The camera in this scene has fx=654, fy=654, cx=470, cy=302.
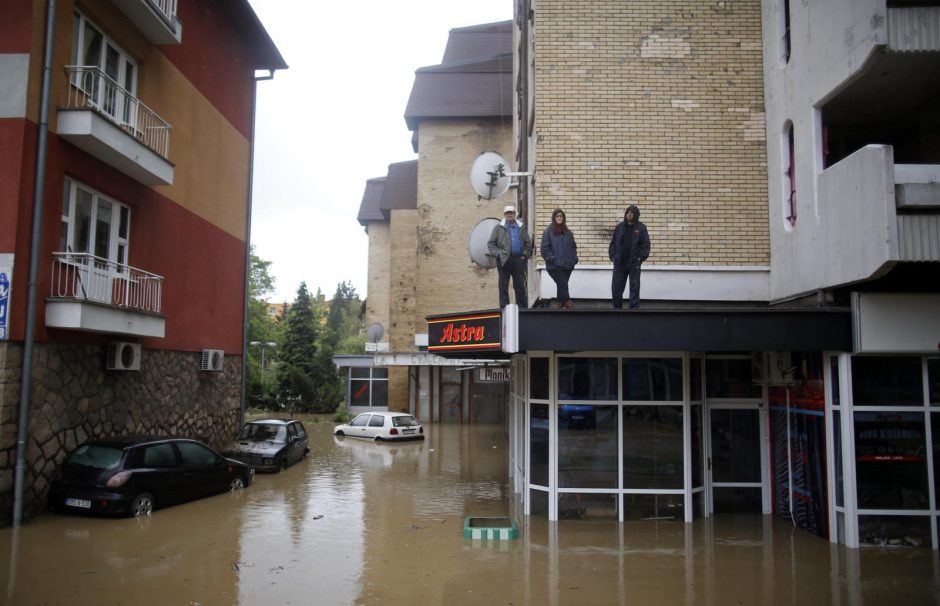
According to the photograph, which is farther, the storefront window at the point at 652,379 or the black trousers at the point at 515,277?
the black trousers at the point at 515,277

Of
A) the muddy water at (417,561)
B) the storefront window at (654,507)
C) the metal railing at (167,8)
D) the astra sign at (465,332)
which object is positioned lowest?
the muddy water at (417,561)

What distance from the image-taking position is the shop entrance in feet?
39.9

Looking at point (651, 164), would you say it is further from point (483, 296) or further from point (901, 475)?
point (483, 296)

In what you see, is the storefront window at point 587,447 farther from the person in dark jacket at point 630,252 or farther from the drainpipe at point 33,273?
the drainpipe at point 33,273

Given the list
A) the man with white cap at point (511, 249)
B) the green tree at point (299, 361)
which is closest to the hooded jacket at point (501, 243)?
the man with white cap at point (511, 249)

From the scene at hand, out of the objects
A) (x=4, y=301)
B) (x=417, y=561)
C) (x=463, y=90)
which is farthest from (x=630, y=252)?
(x=463, y=90)

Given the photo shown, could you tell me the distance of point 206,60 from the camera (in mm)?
17375

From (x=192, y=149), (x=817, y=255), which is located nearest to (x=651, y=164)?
(x=817, y=255)

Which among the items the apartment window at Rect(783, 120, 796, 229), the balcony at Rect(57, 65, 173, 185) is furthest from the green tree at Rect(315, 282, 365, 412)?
the apartment window at Rect(783, 120, 796, 229)

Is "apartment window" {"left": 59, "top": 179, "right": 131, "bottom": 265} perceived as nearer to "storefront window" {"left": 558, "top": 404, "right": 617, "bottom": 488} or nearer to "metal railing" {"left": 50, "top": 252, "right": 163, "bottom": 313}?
"metal railing" {"left": 50, "top": 252, "right": 163, "bottom": 313}

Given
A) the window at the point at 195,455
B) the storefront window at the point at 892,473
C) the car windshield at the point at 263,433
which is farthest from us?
the car windshield at the point at 263,433

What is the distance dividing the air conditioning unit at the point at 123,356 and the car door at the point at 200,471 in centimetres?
191

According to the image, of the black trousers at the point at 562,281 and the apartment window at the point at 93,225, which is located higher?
the apartment window at the point at 93,225

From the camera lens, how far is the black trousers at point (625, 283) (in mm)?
10641
